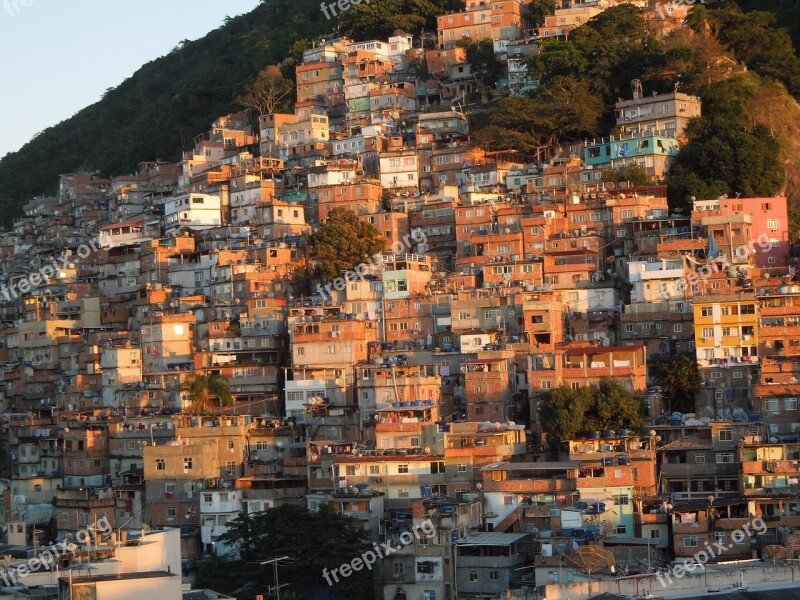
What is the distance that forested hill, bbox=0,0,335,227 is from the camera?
3679 inches

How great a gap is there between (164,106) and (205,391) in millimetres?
46904

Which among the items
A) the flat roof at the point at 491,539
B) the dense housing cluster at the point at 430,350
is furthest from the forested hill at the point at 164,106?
the flat roof at the point at 491,539

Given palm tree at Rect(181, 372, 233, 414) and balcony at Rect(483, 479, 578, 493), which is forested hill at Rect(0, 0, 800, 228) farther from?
balcony at Rect(483, 479, 578, 493)

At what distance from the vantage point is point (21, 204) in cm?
Answer: 10081

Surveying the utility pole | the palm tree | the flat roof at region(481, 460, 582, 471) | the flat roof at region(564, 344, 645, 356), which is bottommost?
the utility pole

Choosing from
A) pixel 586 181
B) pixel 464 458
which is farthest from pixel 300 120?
pixel 464 458

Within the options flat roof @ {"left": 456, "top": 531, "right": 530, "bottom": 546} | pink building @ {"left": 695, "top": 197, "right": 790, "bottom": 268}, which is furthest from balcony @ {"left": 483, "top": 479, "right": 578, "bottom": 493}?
pink building @ {"left": 695, "top": 197, "right": 790, "bottom": 268}

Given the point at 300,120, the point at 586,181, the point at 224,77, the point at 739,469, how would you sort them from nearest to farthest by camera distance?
the point at 739,469 → the point at 586,181 → the point at 300,120 → the point at 224,77

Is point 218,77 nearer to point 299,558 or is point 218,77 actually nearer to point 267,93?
point 267,93

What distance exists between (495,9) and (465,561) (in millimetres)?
44568

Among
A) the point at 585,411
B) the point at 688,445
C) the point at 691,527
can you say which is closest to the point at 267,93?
the point at 585,411

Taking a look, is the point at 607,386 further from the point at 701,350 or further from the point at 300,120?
the point at 300,120

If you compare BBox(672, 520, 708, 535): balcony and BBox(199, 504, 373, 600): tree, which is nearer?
BBox(199, 504, 373, 600): tree

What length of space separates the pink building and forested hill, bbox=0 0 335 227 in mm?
35161
